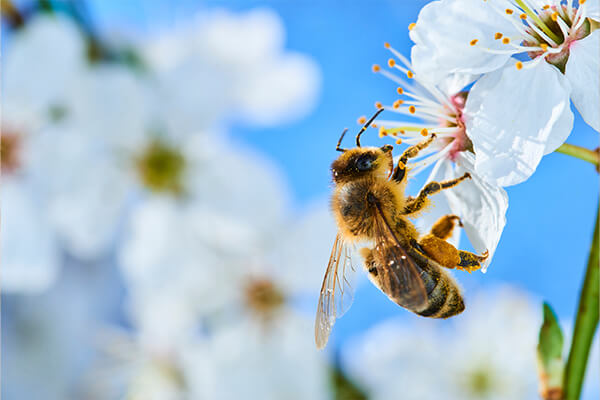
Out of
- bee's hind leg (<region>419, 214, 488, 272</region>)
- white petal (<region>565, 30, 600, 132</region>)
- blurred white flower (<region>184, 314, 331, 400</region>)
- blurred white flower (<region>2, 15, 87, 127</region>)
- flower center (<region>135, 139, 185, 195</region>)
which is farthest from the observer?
flower center (<region>135, 139, 185, 195</region>)

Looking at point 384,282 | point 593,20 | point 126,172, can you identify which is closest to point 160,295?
point 126,172

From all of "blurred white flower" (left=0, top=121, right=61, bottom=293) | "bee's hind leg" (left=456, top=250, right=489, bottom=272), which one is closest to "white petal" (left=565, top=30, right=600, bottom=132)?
"bee's hind leg" (left=456, top=250, right=489, bottom=272)

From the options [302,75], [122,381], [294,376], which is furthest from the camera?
[122,381]

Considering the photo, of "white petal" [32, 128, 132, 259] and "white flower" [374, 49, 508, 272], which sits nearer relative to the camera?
"white flower" [374, 49, 508, 272]

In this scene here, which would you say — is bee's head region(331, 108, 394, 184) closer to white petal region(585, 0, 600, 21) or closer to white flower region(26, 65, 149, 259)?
white petal region(585, 0, 600, 21)

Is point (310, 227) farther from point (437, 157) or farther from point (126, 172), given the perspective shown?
point (437, 157)
